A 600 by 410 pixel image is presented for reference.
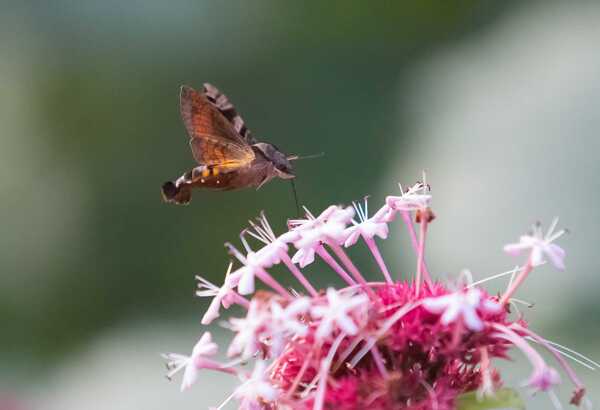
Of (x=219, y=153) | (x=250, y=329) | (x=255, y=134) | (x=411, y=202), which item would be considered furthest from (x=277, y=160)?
(x=255, y=134)

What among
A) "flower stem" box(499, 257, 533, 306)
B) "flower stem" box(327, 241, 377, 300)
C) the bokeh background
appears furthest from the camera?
the bokeh background

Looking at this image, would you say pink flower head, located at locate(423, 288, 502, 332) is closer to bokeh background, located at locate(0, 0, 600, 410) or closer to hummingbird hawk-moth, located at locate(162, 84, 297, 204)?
hummingbird hawk-moth, located at locate(162, 84, 297, 204)

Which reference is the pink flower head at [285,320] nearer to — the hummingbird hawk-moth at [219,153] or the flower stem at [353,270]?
the flower stem at [353,270]

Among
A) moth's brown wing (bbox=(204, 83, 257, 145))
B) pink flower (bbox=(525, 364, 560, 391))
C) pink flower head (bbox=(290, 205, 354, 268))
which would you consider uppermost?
moth's brown wing (bbox=(204, 83, 257, 145))

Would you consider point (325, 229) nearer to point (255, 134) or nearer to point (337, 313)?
point (337, 313)

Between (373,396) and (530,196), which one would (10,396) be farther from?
(373,396)

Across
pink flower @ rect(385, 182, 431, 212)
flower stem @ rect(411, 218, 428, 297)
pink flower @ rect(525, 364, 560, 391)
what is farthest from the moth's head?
pink flower @ rect(525, 364, 560, 391)

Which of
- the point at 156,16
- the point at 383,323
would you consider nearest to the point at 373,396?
the point at 383,323
